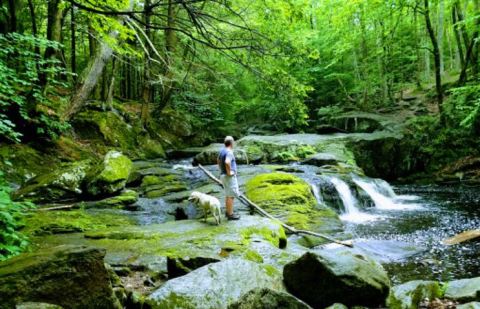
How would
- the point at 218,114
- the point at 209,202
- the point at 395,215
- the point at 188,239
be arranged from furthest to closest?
1. the point at 218,114
2. the point at 395,215
3. the point at 209,202
4. the point at 188,239

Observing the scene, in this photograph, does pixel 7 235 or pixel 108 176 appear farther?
pixel 108 176

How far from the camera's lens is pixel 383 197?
47.1 ft

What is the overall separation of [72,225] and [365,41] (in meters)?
22.9

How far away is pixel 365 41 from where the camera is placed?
25.4 meters

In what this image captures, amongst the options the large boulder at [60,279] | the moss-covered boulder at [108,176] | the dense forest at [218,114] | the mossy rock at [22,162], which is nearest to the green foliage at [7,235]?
the dense forest at [218,114]

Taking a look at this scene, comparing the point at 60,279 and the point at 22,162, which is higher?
the point at 22,162

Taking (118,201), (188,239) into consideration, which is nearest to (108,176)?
(118,201)

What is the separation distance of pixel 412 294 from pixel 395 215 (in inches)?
294

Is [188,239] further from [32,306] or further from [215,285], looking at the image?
[32,306]

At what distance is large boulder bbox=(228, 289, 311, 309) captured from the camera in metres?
3.73

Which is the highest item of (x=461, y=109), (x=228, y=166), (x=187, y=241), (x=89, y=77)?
(x=89, y=77)

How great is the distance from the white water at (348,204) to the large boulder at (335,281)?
705 centimetres

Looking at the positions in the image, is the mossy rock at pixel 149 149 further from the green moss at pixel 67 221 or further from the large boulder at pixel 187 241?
the large boulder at pixel 187 241

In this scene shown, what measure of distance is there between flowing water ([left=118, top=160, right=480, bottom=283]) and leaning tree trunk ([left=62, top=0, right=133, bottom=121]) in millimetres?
4362
